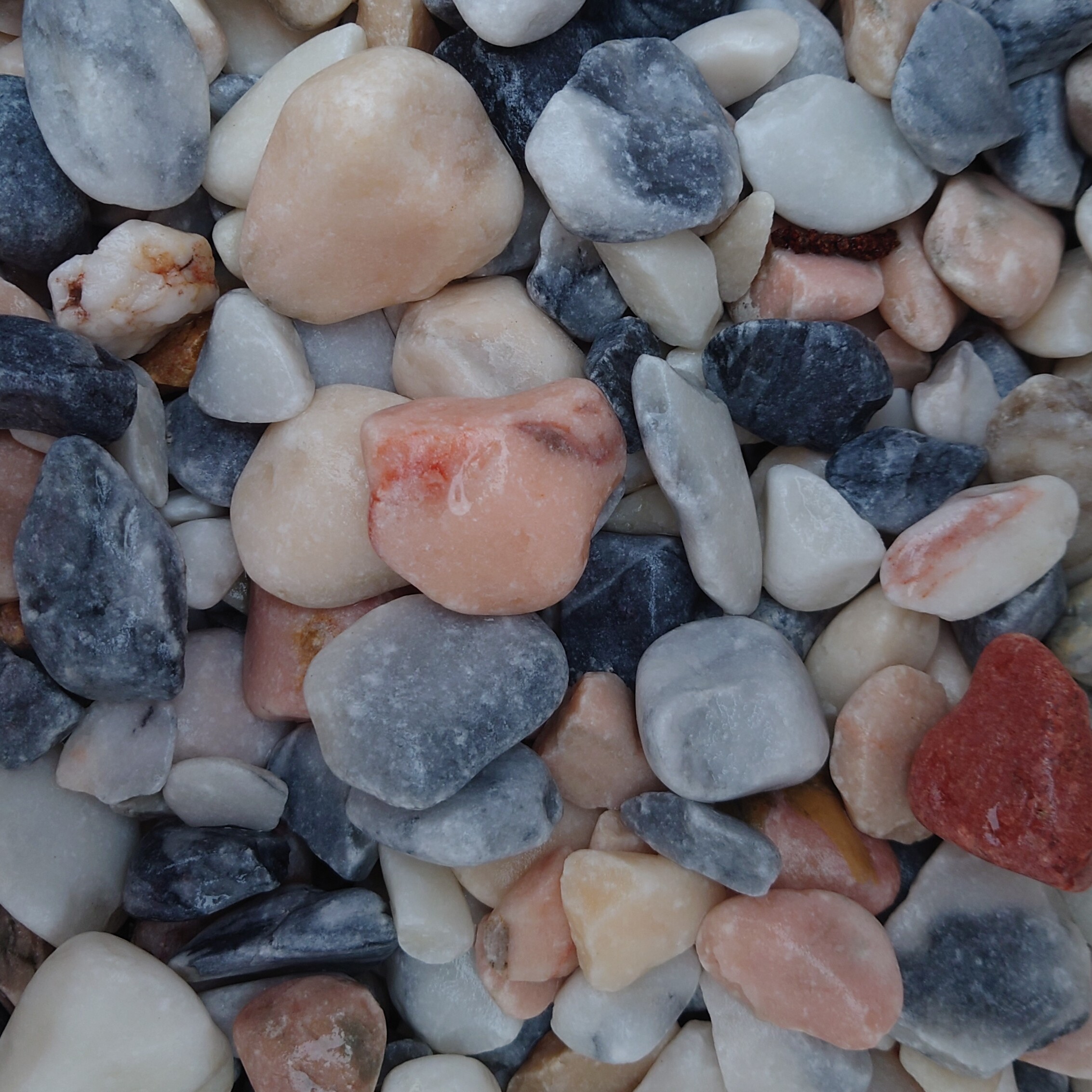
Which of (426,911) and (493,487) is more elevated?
(493,487)

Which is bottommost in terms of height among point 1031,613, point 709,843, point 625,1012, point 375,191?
point 625,1012

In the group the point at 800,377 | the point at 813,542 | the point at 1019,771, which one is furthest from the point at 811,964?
the point at 800,377

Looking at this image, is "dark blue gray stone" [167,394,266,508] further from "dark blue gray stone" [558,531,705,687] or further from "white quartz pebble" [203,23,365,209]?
"dark blue gray stone" [558,531,705,687]

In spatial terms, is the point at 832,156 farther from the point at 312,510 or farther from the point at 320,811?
the point at 320,811

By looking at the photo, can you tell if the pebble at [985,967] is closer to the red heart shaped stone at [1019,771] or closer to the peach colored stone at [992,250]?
the red heart shaped stone at [1019,771]

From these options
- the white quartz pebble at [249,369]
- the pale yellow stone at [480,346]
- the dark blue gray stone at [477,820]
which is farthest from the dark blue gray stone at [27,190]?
the dark blue gray stone at [477,820]

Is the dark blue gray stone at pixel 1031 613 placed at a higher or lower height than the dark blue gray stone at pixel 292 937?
higher
